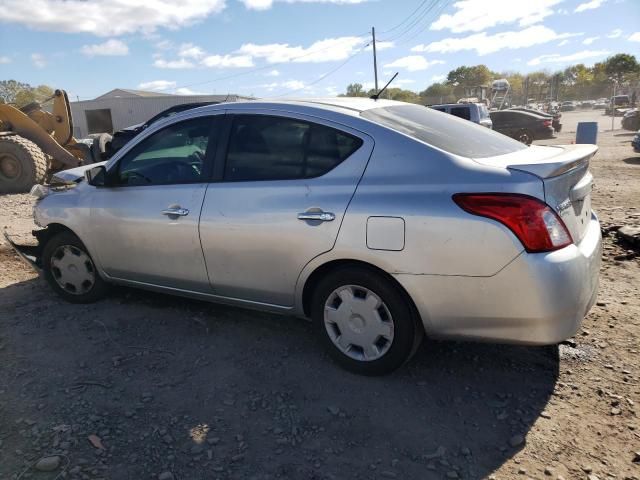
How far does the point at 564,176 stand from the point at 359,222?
1122mm

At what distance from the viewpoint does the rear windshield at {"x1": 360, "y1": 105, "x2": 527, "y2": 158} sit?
9.38 feet

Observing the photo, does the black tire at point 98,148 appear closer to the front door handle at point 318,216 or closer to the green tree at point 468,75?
the front door handle at point 318,216

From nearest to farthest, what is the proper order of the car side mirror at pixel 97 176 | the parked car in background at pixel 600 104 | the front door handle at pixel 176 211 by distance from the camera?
the front door handle at pixel 176 211
the car side mirror at pixel 97 176
the parked car in background at pixel 600 104

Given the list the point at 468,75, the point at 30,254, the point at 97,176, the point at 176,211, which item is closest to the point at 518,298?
the point at 176,211

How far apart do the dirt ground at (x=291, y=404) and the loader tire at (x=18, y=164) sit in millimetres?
8850

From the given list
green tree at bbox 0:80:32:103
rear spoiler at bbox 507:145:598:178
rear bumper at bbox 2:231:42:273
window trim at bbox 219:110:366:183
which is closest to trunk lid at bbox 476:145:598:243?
rear spoiler at bbox 507:145:598:178

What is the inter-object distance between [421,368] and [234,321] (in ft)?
5.13

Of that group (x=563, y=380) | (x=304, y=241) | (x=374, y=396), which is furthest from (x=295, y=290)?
(x=563, y=380)

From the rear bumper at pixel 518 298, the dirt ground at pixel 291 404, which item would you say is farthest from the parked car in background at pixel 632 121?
the rear bumper at pixel 518 298

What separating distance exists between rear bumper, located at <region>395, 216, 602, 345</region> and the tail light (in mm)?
55

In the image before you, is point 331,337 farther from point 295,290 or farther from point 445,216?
point 445,216

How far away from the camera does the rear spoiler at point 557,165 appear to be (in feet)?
8.12

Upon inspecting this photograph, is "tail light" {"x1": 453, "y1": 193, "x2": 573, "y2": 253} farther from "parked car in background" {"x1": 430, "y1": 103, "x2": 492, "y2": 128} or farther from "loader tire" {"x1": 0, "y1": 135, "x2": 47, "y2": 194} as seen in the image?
"parked car in background" {"x1": 430, "y1": 103, "x2": 492, "y2": 128}

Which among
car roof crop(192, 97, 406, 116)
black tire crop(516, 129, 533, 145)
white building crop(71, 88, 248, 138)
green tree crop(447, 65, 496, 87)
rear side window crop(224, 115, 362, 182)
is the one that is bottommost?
black tire crop(516, 129, 533, 145)
